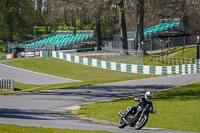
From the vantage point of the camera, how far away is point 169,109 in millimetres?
23375

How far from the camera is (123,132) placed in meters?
15.1

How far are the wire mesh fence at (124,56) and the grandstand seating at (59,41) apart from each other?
22152 millimetres

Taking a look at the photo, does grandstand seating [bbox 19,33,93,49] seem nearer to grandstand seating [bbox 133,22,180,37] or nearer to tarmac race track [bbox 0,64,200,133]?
grandstand seating [bbox 133,22,180,37]

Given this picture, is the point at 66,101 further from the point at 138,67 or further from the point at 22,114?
the point at 138,67

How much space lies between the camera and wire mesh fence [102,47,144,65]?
1932 inches

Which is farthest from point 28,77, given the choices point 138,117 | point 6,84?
point 138,117

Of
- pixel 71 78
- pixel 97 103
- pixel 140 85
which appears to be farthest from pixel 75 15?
pixel 97 103

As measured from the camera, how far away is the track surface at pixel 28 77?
42.5 m

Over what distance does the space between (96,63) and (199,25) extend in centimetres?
2704

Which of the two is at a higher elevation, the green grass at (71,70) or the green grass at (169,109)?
the green grass at (169,109)

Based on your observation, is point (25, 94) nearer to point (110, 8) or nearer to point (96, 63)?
point (96, 63)

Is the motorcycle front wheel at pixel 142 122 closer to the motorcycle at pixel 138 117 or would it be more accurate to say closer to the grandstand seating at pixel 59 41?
the motorcycle at pixel 138 117

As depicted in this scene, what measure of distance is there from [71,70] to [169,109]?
94.3 feet

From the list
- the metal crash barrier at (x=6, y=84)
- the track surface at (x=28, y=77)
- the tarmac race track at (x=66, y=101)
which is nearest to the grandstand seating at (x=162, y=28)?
the track surface at (x=28, y=77)
